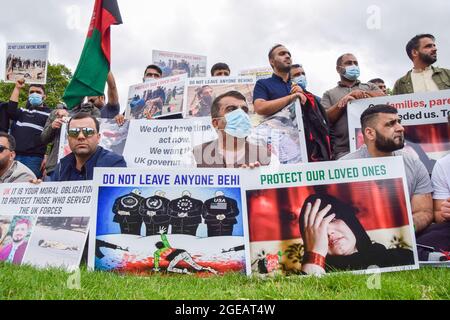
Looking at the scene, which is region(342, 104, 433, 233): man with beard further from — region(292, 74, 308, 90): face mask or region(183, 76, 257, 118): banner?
region(183, 76, 257, 118): banner

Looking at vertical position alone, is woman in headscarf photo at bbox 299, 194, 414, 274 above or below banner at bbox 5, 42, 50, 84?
below

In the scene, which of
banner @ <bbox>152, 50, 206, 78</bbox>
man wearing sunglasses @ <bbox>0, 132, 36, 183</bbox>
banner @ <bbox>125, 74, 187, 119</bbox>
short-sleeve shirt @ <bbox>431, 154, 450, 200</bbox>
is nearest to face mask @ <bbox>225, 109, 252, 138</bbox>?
short-sleeve shirt @ <bbox>431, 154, 450, 200</bbox>

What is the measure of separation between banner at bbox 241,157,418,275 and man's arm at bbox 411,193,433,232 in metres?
0.29

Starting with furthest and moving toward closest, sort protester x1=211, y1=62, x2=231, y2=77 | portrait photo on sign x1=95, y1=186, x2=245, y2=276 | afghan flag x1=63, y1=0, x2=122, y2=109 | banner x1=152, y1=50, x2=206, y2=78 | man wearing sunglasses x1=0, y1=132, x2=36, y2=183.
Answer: banner x1=152, y1=50, x2=206, y2=78 < protester x1=211, y1=62, x2=231, y2=77 < afghan flag x1=63, y1=0, x2=122, y2=109 < man wearing sunglasses x1=0, y1=132, x2=36, y2=183 < portrait photo on sign x1=95, y1=186, x2=245, y2=276

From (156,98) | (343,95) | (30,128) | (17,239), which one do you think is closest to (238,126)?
(343,95)

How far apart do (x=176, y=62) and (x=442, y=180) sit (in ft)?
22.3

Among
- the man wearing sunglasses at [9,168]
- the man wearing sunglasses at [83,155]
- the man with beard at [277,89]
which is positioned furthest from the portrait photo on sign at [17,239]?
A: the man with beard at [277,89]

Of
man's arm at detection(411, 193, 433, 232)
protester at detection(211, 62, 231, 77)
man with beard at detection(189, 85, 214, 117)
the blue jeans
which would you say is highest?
protester at detection(211, 62, 231, 77)

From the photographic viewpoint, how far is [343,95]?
5.70 meters

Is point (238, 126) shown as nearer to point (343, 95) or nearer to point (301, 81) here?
point (301, 81)

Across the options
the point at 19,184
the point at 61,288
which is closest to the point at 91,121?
the point at 19,184

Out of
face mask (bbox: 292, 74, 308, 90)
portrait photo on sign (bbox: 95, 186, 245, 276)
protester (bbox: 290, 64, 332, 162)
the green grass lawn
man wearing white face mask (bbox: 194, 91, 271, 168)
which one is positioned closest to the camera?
the green grass lawn

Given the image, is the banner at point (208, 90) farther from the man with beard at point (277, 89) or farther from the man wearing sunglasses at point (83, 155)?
the man wearing sunglasses at point (83, 155)

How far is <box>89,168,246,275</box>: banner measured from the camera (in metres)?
3.33
